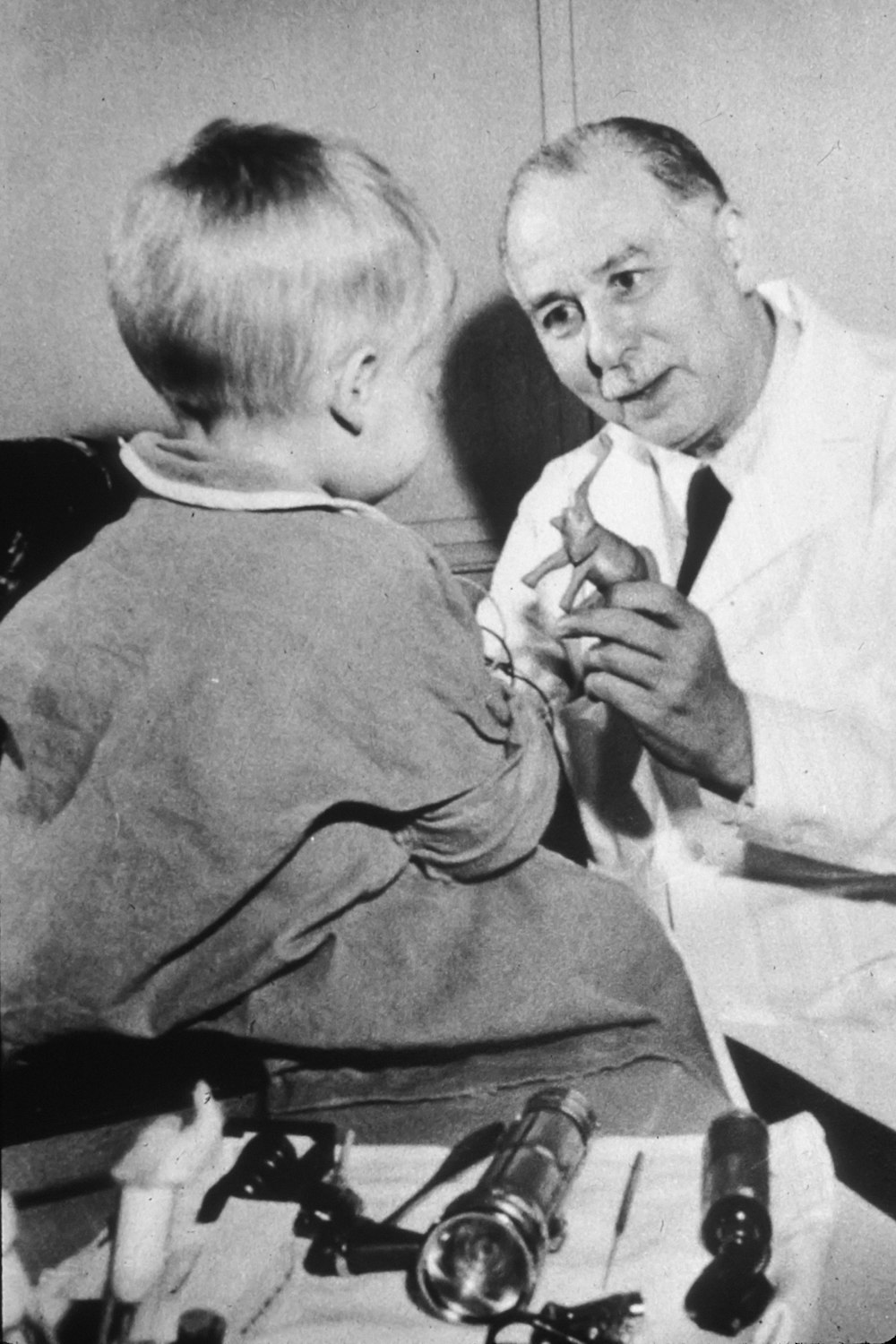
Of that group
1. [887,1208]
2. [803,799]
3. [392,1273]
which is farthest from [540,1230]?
[887,1208]

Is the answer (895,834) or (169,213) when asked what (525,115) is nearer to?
(169,213)

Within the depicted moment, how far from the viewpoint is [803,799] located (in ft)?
2.78

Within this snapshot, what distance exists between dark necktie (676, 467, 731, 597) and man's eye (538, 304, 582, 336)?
Result: 0.69ft

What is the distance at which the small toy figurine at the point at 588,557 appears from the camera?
0.76 metres

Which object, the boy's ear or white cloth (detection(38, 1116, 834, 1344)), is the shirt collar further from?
white cloth (detection(38, 1116, 834, 1344))

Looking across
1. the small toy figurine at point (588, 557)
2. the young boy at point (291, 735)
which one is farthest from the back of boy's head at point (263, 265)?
the small toy figurine at point (588, 557)

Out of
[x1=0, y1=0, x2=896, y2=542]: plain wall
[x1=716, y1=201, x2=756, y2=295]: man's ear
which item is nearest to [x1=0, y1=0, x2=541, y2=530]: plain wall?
[x1=0, y1=0, x2=896, y2=542]: plain wall

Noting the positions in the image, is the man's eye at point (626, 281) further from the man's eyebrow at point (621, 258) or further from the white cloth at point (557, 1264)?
the white cloth at point (557, 1264)

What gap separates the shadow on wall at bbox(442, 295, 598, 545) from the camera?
114cm

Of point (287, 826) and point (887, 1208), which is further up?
point (287, 826)

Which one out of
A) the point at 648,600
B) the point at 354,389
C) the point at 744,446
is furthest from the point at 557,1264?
the point at 744,446

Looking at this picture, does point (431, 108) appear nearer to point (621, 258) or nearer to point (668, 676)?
point (621, 258)

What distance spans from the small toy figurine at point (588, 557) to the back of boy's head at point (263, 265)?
0.19 meters

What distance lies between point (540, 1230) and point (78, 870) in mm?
311
